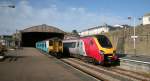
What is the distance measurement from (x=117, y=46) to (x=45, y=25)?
142 feet

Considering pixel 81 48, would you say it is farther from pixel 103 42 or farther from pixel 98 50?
pixel 98 50

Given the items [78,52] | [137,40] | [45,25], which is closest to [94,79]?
[78,52]

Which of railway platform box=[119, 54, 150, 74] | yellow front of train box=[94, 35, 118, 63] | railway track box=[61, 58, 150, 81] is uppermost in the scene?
yellow front of train box=[94, 35, 118, 63]

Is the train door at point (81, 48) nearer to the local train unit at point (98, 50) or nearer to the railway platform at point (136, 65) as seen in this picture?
the local train unit at point (98, 50)

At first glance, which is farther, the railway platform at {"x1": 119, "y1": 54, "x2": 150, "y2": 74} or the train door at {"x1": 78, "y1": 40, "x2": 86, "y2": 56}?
the train door at {"x1": 78, "y1": 40, "x2": 86, "y2": 56}

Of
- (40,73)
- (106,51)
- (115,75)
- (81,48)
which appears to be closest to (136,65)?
(115,75)

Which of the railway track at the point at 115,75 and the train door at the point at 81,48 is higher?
the train door at the point at 81,48

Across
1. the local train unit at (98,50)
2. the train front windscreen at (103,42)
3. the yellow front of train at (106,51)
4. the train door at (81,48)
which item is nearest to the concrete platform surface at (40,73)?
the local train unit at (98,50)

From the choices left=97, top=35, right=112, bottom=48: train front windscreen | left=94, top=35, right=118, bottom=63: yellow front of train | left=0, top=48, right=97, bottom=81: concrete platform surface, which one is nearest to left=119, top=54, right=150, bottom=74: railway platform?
left=94, top=35, right=118, bottom=63: yellow front of train

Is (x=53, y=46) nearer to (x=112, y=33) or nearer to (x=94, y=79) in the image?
(x=112, y=33)

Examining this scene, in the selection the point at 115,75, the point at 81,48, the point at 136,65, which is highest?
the point at 81,48

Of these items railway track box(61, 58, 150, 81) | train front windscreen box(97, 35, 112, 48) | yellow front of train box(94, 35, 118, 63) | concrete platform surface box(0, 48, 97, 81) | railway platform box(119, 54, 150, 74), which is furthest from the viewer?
train front windscreen box(97, 35, 112, 48)

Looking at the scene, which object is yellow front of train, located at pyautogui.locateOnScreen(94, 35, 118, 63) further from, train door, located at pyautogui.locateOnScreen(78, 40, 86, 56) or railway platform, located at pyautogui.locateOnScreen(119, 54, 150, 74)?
train door, located at pyautogui.locateOnScreen(78, 40, 86, 56)

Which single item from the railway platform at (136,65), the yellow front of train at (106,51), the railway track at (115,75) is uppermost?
the yellow front of train at (106,51)
